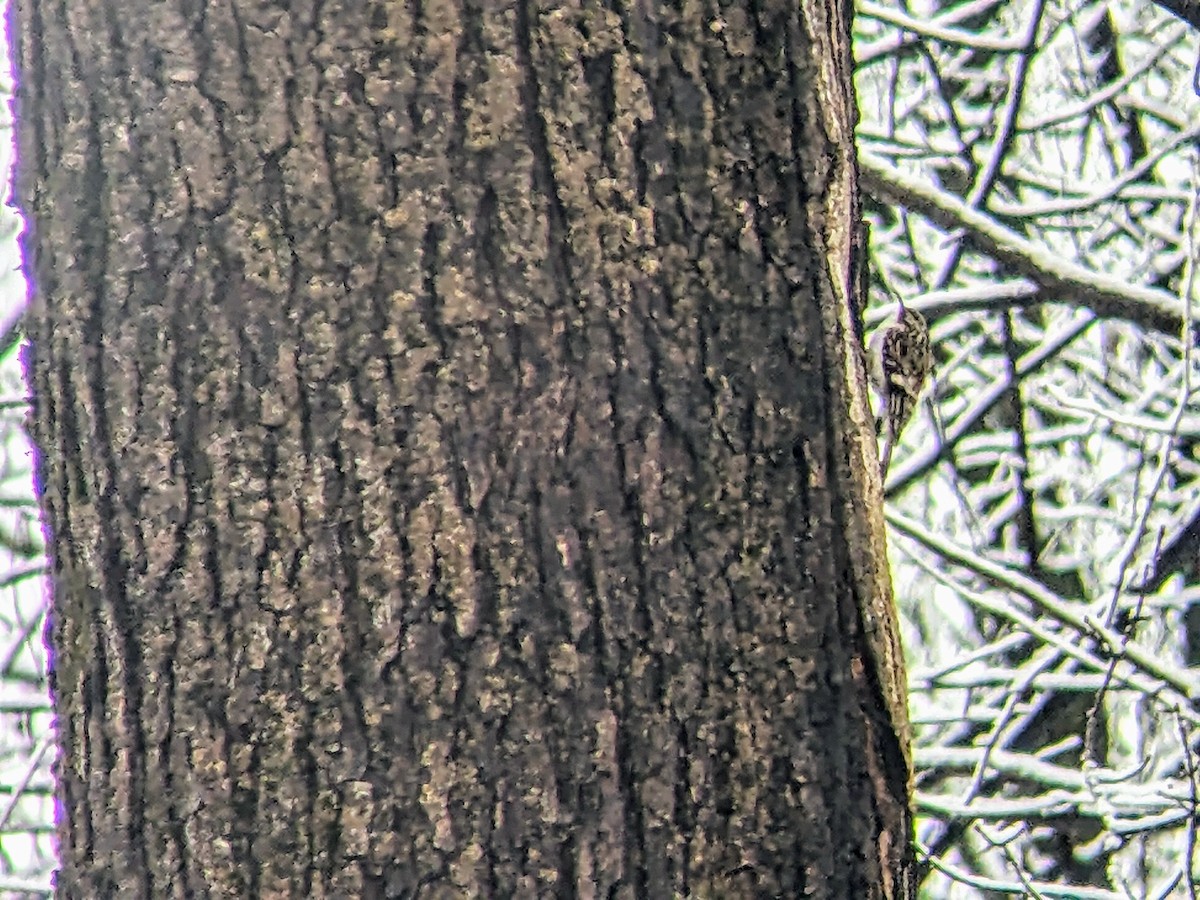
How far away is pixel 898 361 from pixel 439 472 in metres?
1.08

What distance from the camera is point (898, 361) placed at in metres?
1.79

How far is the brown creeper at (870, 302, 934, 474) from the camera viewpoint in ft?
5.82

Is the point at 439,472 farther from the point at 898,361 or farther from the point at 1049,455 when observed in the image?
the point at 1049,455

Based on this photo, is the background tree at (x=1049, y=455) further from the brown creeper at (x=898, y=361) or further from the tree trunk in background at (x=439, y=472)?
the tree trunk in background at (x=439, y=472)

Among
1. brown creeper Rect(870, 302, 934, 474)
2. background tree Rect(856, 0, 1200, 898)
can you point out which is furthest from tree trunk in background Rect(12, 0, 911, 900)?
background tree Rect(856, 0, 1200, 898)

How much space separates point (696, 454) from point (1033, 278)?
156 cm

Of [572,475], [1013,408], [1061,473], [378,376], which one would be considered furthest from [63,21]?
[1061,473]

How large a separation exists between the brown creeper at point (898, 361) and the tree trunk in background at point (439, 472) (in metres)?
0.90

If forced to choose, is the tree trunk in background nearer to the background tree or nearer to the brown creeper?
the brown creeper

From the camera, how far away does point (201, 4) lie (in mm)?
879

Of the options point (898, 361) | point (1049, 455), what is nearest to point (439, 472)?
point (898, 361)

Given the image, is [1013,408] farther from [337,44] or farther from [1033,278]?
[337,44]

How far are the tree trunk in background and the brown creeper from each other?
901mm

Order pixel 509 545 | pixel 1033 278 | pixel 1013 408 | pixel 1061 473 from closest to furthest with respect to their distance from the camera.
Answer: pixel 509 545 → pixel 1033 278 → pixel 1013 408 → pixel 1061 473
